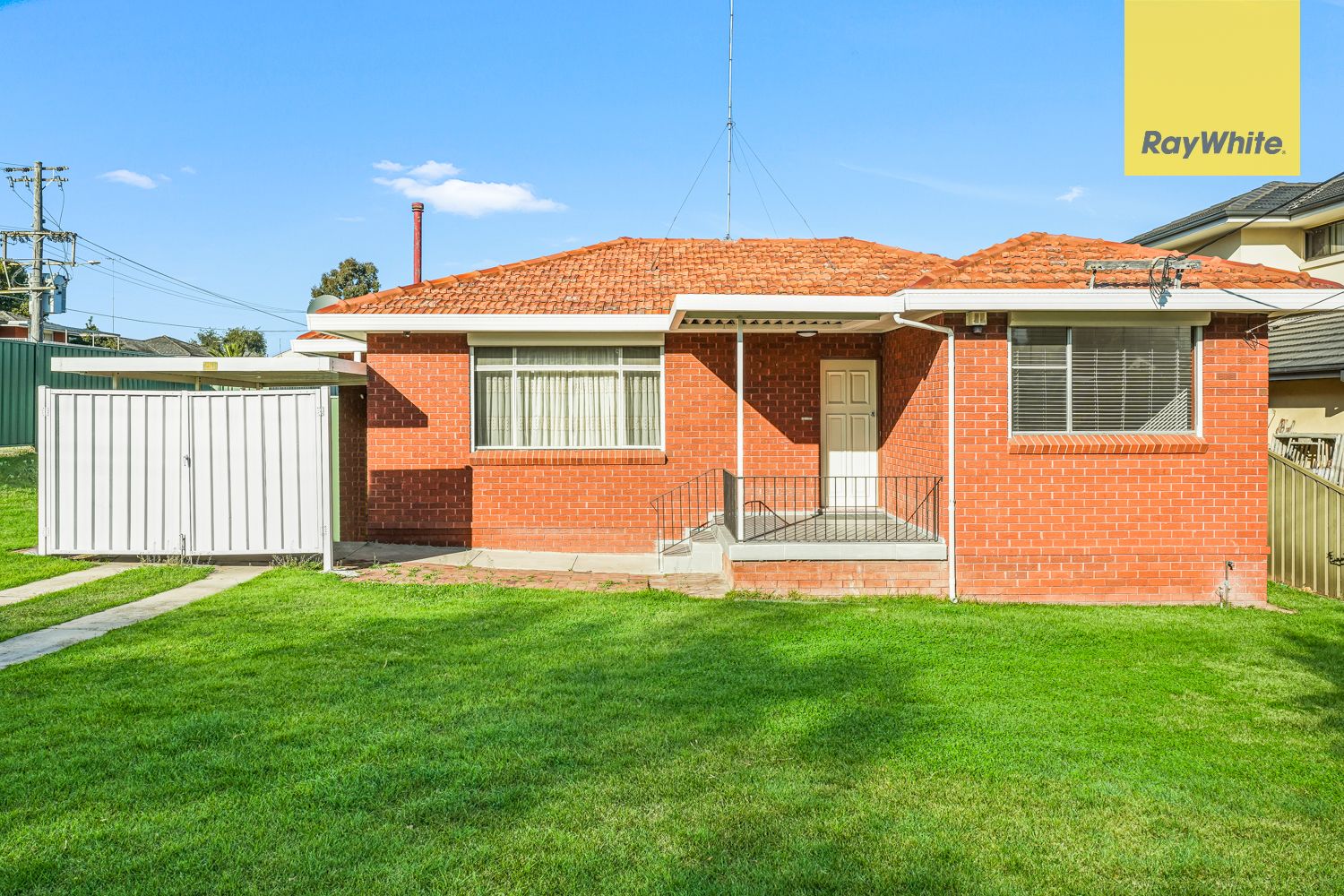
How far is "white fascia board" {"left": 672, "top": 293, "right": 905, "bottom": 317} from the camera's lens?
9.44 m

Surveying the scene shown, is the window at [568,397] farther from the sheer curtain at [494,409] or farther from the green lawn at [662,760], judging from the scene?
the green lawn at [662,760]

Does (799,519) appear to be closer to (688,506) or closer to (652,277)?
(688,506)

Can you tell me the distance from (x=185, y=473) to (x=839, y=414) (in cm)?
777

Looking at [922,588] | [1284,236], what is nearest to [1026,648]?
[922,588]

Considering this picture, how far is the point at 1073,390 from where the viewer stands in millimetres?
9539

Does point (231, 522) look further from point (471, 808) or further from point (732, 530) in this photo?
point (471, 808)

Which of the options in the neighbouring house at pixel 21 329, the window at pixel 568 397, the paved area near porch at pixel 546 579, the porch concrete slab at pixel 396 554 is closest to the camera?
the paved area near porch at pixel 546 579

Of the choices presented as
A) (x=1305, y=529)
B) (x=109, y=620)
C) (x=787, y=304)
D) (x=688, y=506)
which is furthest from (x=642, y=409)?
(x=1305, y=529)

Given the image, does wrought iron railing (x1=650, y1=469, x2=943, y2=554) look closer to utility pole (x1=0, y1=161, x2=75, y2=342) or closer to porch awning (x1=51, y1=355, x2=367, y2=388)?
porch awning (x1=51, y1=355, x2=367, y2=388)

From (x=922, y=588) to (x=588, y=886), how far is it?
670cm

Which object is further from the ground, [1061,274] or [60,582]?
[1061,274]

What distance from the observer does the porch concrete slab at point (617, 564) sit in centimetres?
1089

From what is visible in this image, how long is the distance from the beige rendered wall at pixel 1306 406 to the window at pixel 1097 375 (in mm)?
5893

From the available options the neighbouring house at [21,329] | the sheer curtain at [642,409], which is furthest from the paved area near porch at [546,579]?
the neighbouring house at [21,329]
